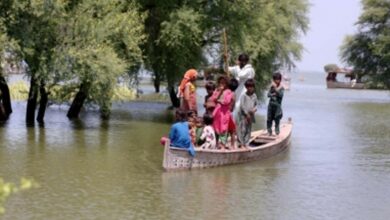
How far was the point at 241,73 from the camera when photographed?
1541 cm

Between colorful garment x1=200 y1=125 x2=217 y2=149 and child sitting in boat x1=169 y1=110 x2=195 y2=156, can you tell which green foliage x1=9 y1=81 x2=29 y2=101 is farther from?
child sitting in boat x1=169 y1=110 x2=195 y2=156

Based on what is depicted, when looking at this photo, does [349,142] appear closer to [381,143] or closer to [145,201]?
[381,143]

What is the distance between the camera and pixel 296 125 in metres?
27.9

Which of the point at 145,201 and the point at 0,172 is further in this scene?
the point at 0,172

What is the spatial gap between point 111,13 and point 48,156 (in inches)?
329

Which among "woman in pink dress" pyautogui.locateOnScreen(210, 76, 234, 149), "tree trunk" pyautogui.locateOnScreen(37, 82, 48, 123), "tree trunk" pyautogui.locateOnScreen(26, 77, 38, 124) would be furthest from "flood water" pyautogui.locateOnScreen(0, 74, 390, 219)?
"tree trunk" pyautogui.locateOnScreen(37, 82, 48, 123)

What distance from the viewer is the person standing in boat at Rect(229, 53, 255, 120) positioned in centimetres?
1537

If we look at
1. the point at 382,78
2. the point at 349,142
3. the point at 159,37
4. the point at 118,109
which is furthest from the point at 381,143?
the point at 382,78

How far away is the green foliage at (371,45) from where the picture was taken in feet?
190

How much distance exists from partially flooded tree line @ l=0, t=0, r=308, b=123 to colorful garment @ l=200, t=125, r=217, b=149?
7.31 meters

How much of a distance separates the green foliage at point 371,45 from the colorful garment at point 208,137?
1744 inches

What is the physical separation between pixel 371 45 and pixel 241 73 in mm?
44999

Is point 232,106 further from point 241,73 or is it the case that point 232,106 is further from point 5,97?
point 5,97

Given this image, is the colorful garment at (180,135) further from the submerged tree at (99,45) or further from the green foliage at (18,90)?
the green foliage at (18,90)
